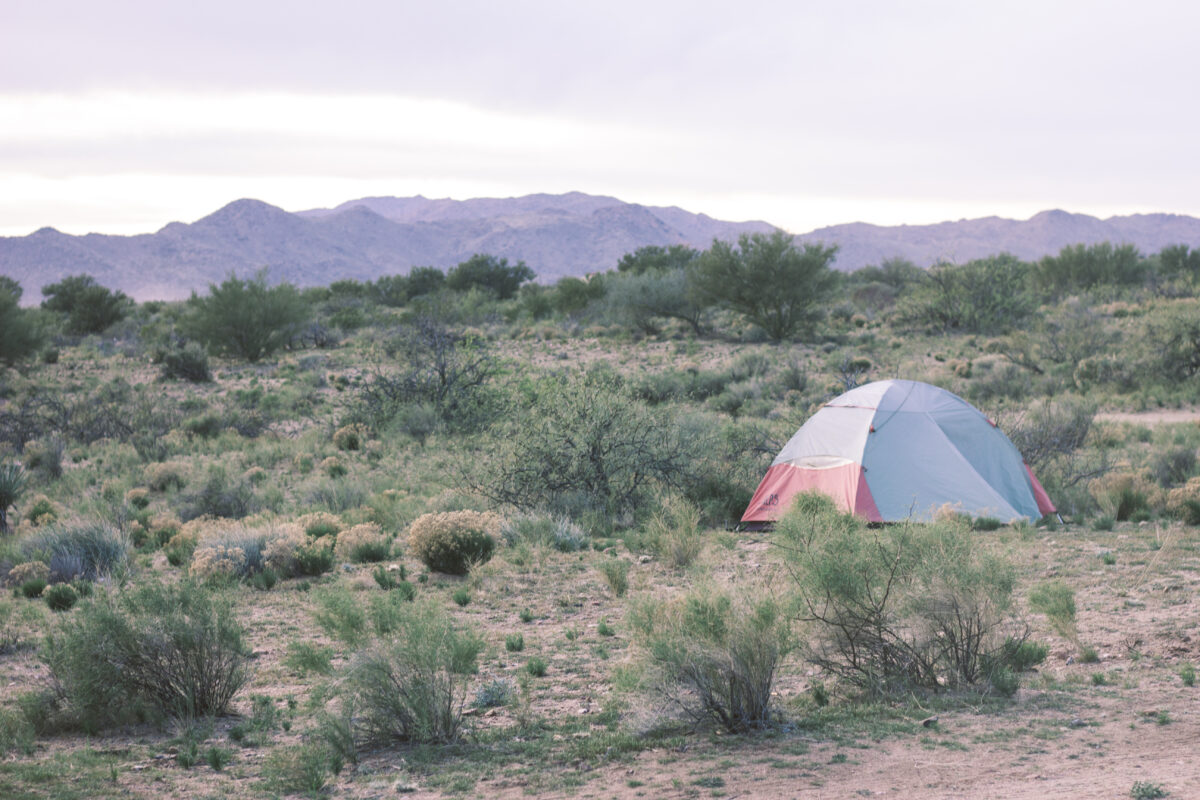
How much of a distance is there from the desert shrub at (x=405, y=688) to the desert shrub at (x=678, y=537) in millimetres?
4774

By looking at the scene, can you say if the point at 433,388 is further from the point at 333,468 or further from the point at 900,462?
the point at 900,462

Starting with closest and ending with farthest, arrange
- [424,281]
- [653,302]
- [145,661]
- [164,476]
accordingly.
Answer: [145,661] < [164,476] < [653,302] < [424,281]

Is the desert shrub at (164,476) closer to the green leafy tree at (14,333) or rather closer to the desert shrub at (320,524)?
the desert shrub at (320,524)

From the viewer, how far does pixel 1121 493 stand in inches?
477

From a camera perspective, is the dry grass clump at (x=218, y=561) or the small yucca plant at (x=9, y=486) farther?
the small yucca plant at (x=9, y=486)

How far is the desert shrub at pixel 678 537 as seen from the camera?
1030cm

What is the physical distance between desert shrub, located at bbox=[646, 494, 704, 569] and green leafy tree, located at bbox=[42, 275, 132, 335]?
1639 inches

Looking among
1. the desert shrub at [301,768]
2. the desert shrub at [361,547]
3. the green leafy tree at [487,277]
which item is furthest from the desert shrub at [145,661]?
the green leafy tree at [487,277]

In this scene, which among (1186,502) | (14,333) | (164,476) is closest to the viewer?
(1186,502)

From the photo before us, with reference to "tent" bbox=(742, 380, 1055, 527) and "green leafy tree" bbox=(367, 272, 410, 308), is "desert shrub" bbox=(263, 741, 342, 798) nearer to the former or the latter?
"tent" bbox=(742, 380, 1055, 527)

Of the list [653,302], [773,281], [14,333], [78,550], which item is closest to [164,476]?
[78,550]

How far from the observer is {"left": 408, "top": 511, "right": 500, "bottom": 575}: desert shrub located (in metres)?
10.2

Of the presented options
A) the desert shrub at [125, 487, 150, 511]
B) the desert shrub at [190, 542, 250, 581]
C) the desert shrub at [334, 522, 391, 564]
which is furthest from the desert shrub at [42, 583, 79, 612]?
the desert shrub at [125, 487, 150, 511]

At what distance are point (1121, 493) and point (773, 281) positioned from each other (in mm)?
21785
